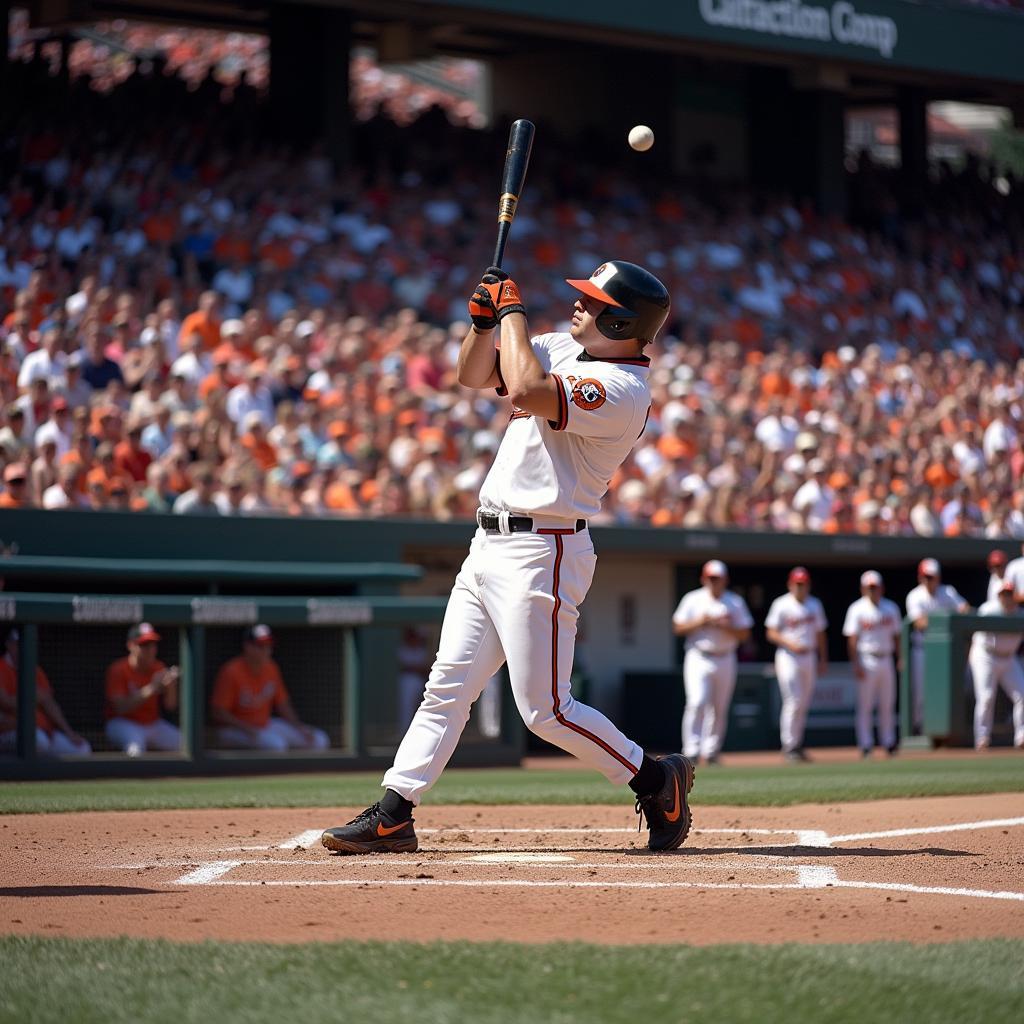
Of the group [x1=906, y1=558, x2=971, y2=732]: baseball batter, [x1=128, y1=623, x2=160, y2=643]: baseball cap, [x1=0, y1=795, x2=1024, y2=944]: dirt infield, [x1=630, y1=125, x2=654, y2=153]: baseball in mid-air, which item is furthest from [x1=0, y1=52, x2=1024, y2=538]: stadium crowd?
[x1=630, y1=125, x2=654, y2=153]: baseball in mid-air

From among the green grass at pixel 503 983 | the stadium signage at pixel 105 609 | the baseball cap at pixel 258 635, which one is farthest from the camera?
the baseball cap at pixel 258 635

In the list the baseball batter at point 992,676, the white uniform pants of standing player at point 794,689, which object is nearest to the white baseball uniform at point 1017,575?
the baseball batter at point 992,676

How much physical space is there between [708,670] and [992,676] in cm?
253

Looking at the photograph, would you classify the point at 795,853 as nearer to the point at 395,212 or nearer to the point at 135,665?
the point at 135,665

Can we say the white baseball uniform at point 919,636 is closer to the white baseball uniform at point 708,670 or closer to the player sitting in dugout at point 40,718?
the white baseball uniform at point 708,670

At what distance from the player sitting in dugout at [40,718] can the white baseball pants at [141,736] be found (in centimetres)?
19

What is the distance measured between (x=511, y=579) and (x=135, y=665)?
17.7 ft

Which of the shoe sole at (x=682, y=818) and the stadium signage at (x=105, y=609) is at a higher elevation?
the stadium signage at (x=105, y=609)

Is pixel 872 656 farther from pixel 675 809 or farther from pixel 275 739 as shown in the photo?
pixel 675 809

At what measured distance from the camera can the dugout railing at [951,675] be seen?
13945 mm

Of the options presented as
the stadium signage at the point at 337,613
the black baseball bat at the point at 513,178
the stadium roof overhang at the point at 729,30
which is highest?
the stadium roof overhang at the point at 729,30

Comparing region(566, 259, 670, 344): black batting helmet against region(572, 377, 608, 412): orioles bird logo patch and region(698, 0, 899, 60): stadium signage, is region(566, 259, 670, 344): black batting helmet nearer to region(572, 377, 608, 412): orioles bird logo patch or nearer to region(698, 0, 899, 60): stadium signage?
region(572, 377, 608, 412): orioles bird logo patch

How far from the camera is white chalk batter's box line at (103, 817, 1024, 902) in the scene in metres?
4.80

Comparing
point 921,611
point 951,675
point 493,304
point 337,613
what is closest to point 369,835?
point 493,304
